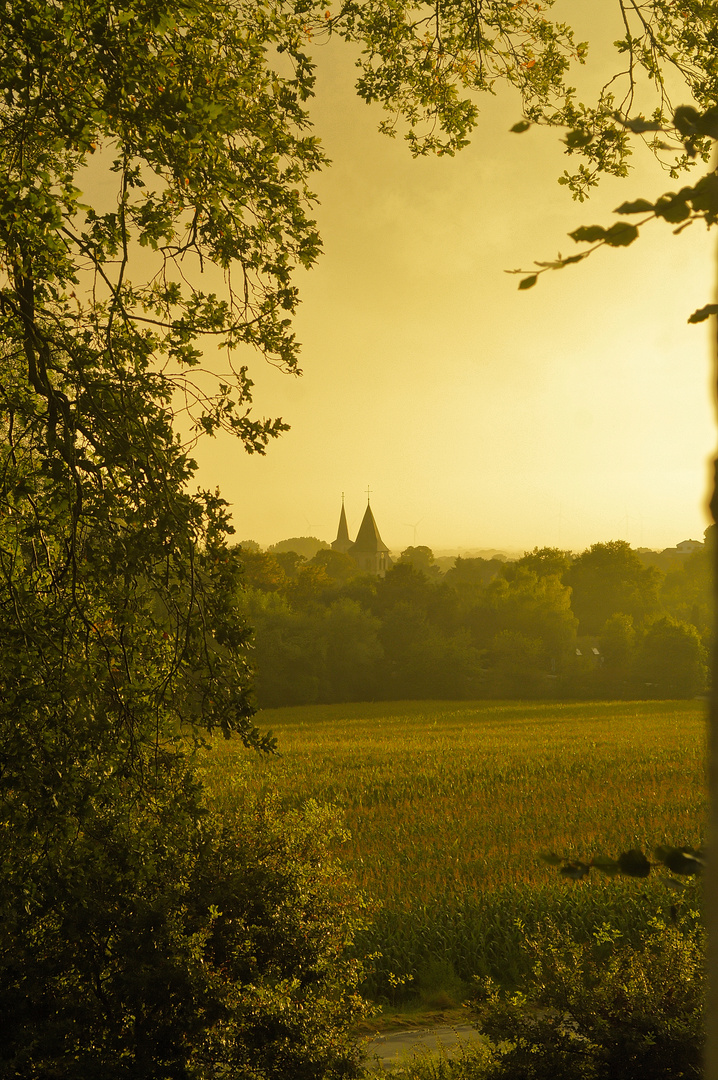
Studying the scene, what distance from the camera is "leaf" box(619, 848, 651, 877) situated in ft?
4.02

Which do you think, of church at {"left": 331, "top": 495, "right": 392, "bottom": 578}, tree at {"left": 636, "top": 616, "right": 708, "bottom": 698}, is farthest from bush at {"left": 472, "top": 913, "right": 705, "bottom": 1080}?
church at {"left": 331, "top": 495, "right": 392, "bottom": 578}

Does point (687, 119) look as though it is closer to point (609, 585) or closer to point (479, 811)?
point (479, 811)

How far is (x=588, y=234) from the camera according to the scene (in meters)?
1.24

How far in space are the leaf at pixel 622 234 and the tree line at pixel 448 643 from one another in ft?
142

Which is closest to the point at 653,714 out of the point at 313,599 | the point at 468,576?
the point at 313,599

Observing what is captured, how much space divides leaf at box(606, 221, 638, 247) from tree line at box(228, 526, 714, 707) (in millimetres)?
43263

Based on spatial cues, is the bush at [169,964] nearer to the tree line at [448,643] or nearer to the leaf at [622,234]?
the leaf at [622,234]

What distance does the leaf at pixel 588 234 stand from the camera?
123 centimetres

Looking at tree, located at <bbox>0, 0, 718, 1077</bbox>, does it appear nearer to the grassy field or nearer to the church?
the grassy field

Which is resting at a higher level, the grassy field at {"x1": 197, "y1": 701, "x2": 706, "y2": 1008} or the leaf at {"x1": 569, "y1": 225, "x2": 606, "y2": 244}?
the leaf at {"x1": 569, "y1": 225, "x2": 606, "y2": 244}

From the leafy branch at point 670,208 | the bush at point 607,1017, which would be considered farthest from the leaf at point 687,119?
the bush at point 607,1017

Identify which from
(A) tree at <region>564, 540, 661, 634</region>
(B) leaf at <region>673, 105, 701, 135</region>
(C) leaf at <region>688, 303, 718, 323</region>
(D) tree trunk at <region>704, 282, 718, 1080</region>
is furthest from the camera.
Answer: (A) tree at <region>564, 540, 661, 634</region>

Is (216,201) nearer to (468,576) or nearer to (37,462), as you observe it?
(37,462)

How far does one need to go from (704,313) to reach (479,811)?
18945mm
